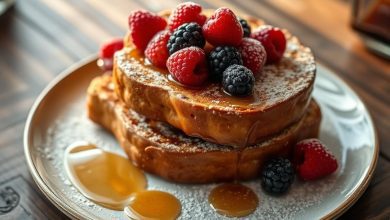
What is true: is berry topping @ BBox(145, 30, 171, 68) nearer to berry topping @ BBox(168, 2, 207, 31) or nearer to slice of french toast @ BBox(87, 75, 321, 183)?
berry topping @ BBox(168, 2, 207, 31)

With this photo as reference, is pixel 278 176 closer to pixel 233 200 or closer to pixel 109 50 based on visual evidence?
pixel 233 200

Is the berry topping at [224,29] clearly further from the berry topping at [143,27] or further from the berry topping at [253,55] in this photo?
the berry topping at [143,27]

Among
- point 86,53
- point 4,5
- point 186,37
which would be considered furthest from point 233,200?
point 4,5

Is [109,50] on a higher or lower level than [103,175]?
higher

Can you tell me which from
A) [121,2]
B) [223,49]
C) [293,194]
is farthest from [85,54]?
[293,194]

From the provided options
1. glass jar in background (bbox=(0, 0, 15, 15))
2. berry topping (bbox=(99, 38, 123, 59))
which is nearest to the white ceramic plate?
berry topping (bbox=(99, 38, 123, 59))

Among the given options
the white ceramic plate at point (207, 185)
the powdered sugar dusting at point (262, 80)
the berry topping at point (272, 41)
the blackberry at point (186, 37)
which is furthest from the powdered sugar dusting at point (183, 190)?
the berry topping at point (272, 41)
